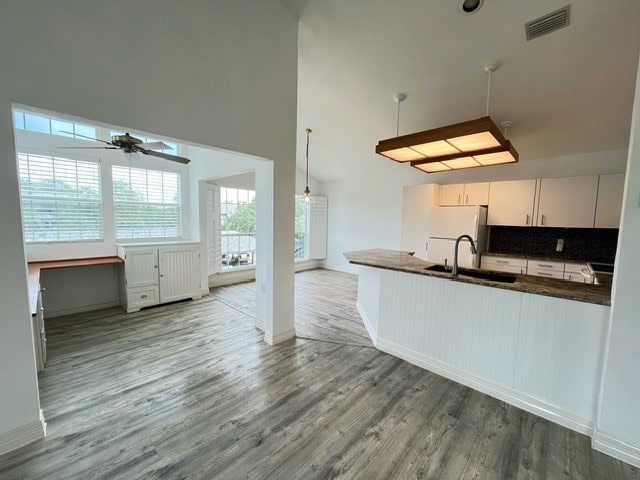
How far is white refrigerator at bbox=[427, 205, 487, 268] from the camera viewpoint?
4.41 meters

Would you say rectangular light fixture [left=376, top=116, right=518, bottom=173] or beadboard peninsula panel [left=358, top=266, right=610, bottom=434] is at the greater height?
rectangular light fixture [left=376, top=116, right=518, bottom=173]

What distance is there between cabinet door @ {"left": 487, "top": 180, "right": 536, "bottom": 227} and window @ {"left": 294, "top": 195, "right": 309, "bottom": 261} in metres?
4.48

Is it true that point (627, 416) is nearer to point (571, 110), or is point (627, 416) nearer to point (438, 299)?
point (438, 299)

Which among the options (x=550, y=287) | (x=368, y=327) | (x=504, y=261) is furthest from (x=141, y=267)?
(x=504, y=261)

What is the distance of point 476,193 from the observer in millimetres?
4656

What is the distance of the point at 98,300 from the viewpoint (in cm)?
408

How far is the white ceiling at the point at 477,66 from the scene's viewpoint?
2141 mm

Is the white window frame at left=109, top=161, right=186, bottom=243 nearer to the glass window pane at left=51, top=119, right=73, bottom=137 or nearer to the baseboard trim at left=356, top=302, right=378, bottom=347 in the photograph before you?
the glass window pane at left=51, top=119, right=73, bottom=137

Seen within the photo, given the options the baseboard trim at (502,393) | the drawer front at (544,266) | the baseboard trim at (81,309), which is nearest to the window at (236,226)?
the baseboard trim at (81,309)

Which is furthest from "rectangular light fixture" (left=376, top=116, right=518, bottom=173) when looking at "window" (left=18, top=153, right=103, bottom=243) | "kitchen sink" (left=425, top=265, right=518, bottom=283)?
"window" (left=18, top=153, right=103, bottom=243)

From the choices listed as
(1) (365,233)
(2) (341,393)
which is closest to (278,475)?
(2) (341,393)

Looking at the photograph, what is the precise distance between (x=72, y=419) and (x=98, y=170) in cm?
363

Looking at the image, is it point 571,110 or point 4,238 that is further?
point 571,110

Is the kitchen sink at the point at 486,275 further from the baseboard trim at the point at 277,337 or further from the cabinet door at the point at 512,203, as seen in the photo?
the cabinet door at the point at 512,203
